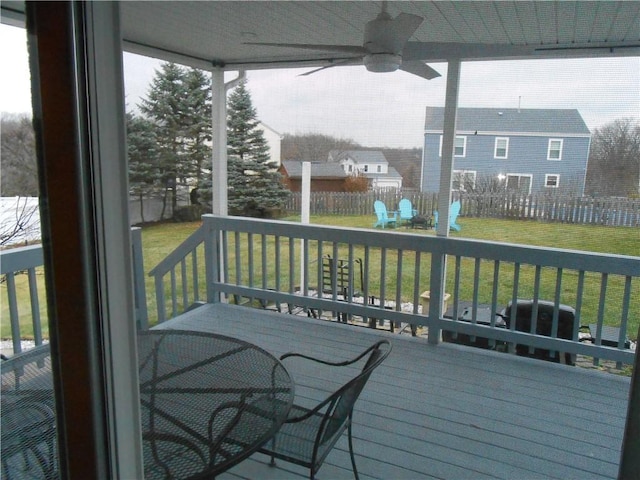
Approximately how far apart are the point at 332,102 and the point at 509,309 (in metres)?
2.08

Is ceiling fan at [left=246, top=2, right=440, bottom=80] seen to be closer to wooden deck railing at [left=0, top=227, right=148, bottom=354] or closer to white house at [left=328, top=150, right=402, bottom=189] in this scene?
white house at [left=328, top=150, right=402, bottom=189]

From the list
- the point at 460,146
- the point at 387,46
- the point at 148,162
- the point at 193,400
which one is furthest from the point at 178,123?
the point at 460,146

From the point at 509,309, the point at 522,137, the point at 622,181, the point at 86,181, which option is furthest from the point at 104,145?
the point at 509,309

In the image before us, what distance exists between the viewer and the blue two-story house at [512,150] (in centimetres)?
241

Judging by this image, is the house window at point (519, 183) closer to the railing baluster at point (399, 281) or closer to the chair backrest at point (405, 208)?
the chair backrest at point (405, 208)

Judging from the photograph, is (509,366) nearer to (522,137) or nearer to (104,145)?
(522,137)

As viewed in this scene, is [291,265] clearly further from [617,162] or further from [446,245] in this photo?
[617,162]

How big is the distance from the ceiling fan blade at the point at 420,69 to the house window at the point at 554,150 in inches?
36.5

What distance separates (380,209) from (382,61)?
3.69 feet

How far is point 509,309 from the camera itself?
310cm

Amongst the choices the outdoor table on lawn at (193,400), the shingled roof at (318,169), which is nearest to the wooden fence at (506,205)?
the shingled roof at (318,169)

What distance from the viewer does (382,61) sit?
8.62 ft

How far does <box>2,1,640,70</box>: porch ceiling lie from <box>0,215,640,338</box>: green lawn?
1047 millimetres

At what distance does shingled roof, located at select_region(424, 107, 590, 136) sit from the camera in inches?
99.9
